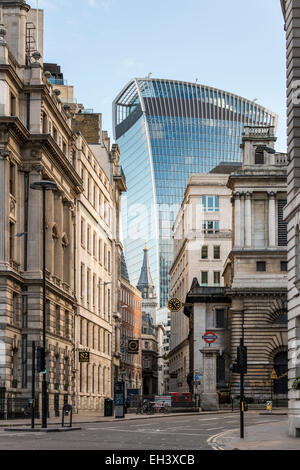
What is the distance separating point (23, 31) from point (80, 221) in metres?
22.5

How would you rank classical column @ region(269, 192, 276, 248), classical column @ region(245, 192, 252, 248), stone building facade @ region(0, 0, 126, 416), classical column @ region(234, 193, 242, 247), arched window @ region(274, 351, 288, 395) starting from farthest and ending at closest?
classical column @ region(234, 193, 242, 247) < classical column @ region(245, 192, 252, 248) < classical column @ region(269, 192, 276, 248) < arched window @ region(274, 351, 288, 395) < stone building facade @ region(0, 0, 126, 416)

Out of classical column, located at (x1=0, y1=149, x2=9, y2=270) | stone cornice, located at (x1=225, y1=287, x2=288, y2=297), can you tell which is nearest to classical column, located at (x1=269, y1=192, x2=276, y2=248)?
stone cornice, located at (x1=225, y1=287, x2=288, y2=297)

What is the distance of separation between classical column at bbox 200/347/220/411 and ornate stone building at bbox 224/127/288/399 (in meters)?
9.86

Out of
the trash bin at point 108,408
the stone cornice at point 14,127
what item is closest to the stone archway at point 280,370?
the trash bin at point 108,408

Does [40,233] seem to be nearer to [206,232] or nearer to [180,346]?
[206,232]

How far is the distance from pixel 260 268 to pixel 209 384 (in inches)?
703

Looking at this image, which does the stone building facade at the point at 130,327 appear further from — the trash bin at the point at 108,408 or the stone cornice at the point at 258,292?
the trash bin at the point at 108,408

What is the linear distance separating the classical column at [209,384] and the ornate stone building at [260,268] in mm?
9857

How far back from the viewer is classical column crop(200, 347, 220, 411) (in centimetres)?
7650

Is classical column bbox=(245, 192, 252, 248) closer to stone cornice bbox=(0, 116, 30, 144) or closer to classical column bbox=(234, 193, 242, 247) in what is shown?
classical column bbox=(234, 193, 242, 247)

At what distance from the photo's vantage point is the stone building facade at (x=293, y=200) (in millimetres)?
34125

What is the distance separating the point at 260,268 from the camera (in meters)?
91.3
